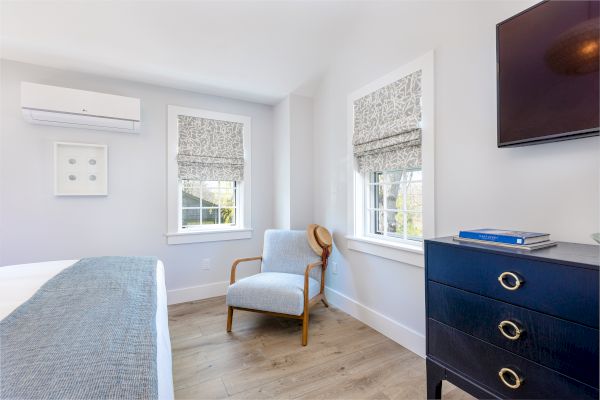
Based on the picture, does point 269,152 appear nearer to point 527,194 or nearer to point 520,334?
point 527,194

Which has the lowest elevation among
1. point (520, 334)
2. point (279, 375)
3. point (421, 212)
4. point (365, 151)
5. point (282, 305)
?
point (279, 375)

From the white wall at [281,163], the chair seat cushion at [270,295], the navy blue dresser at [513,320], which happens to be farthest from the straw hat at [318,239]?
the navy blue dresser at [513,320]

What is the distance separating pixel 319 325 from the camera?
8.32ft

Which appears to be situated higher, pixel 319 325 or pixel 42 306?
pixel 42 306

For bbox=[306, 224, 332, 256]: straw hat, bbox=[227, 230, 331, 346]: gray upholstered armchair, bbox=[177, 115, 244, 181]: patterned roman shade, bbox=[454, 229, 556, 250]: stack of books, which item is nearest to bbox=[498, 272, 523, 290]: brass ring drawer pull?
bbox=[454, 229, 556, 250]: stack of books

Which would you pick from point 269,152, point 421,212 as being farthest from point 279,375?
point 269,152

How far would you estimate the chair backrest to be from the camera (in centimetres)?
276

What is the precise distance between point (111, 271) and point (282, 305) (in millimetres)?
1238

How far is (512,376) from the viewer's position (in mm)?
1093

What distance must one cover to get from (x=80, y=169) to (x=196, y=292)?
1.73 m

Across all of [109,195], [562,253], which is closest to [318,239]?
[562,253]

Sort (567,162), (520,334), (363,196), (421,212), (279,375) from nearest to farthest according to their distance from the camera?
(520,334)
(567,162)
(279,375)
(421,212)
(363,196)

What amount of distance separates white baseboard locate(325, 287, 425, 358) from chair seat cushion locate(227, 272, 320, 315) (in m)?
0.54

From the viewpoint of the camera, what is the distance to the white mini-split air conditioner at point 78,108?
7.74ft
